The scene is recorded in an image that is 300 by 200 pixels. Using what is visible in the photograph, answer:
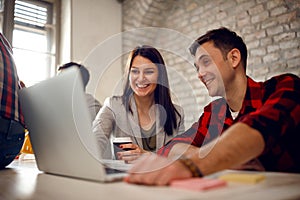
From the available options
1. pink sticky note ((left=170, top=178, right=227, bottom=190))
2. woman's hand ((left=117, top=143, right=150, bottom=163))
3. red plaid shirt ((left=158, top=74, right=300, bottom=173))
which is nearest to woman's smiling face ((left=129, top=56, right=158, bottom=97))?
red plaid shirt ((left=158, top=74, right=300, bottom=173))

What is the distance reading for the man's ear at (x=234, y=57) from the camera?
1.27 m

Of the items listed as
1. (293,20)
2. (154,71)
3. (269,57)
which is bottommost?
(154,71)

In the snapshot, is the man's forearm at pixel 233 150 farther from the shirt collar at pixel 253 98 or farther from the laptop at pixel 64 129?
the shirt collar at pixel 253 98

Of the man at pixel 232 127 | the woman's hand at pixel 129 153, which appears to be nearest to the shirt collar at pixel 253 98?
the man at pixel 232 127

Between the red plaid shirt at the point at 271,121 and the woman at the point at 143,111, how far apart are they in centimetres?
35

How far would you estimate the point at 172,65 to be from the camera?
12.2 feet

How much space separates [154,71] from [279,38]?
5.11 feet

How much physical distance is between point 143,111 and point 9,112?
0.92 metres

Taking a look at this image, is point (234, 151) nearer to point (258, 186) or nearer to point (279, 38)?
point (258, 186)

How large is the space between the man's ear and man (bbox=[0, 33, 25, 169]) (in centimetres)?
86

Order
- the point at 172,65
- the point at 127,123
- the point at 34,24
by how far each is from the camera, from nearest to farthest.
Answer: the point at 127,123
the point at 34,24
the point at 172,65

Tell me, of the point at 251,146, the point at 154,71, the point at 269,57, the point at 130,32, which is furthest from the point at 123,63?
the point at 251,146

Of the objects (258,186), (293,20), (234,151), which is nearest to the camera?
(258,186)

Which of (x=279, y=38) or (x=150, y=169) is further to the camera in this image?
(x=279, y=38)
